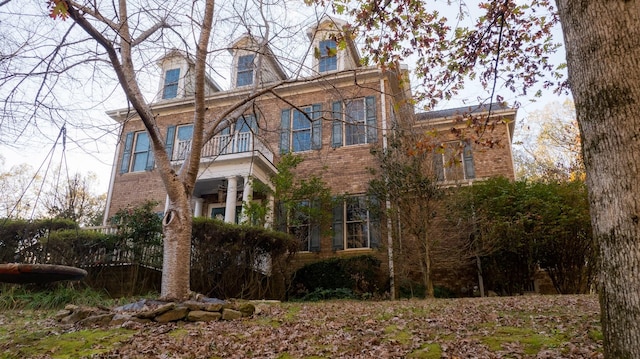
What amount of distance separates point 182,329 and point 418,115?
8.64 meters

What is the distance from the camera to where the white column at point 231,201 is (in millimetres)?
11307

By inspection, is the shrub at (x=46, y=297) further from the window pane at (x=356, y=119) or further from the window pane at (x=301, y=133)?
the window pane at (x=356, y=119)

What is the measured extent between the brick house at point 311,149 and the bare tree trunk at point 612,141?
7.40 meters

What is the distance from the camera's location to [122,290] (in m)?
8.99

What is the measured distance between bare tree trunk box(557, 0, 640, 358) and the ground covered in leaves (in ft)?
4.11

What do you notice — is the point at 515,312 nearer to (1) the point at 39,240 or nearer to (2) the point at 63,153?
(2) the point at 63,153

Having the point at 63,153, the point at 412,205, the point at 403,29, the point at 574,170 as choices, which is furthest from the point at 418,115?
the point at 574,170

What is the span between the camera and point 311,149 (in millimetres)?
13312

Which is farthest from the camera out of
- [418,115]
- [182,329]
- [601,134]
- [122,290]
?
[418,115]

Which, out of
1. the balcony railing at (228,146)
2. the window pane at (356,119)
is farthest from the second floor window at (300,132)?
the balcony railing at (228,146)

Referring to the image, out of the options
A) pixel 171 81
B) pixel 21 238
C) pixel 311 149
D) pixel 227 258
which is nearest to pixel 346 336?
pixel 227 258

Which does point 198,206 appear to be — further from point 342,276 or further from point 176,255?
point 176,255

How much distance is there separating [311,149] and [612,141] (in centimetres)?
1103

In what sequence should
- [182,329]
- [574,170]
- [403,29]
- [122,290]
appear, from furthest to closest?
[574,170] < [122,290] < [403,29] < [182,329]
